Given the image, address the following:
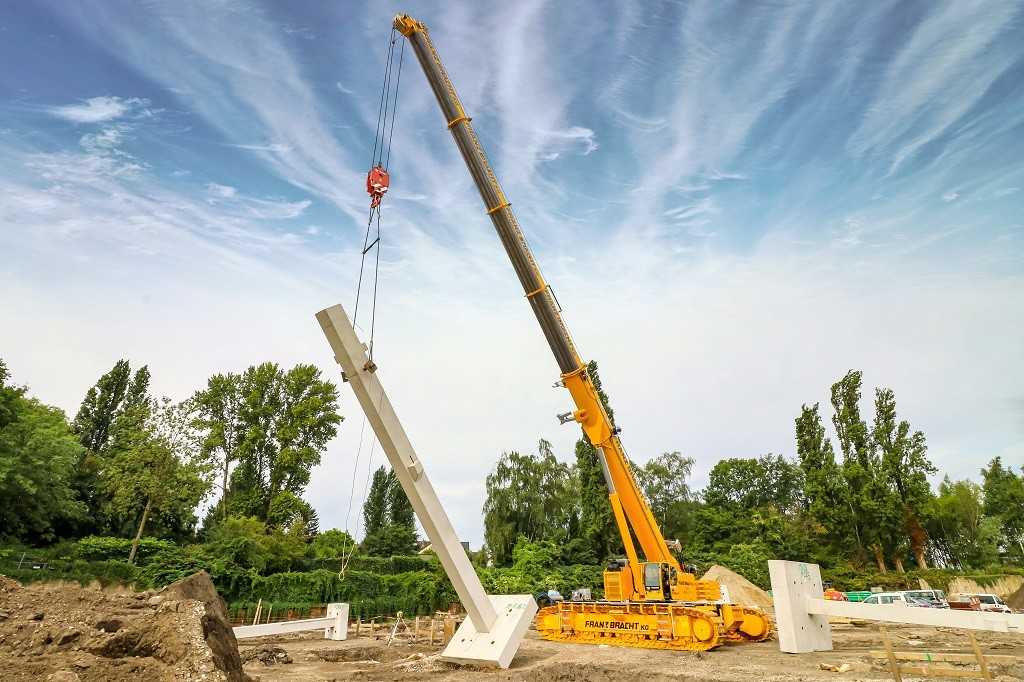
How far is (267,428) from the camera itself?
3609 cm

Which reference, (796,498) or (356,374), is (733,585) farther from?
(796,498)

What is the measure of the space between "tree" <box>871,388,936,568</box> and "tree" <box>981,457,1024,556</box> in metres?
15.4

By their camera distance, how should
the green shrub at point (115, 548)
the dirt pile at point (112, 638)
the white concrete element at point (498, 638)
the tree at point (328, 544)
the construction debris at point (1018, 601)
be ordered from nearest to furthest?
the dirt pile at point (112, 638), the white concrete element at point (498, 638), the construction debris at point (1018, 601), the green shrub at point (115, 548), the tree at point (328, 544)

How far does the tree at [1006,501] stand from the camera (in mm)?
44969

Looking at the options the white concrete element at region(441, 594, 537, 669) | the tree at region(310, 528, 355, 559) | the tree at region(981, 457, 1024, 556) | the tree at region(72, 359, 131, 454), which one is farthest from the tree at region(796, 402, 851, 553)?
the tree at region(72, 359, 131, 454)

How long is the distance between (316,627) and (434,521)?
7.94 metres

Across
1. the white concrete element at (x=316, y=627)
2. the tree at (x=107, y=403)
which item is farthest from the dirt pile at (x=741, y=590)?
the tree at (x=107, y=403)

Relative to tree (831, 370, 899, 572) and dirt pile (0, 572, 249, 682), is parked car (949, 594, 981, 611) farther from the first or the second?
dirt pile (0, 572, 249, 682)

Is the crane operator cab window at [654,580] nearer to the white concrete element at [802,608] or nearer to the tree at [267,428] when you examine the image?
the white concrete element at [802,608]

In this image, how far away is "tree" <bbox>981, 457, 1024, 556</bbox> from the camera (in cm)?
4497

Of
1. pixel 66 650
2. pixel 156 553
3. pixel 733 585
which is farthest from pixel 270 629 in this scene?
pixel 733 585

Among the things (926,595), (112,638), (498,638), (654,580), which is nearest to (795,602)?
(498,638)

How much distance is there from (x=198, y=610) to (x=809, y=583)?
8.86 m

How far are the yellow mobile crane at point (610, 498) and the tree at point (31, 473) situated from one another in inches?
861
